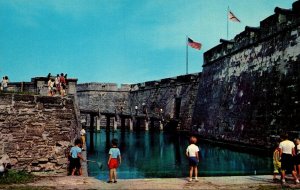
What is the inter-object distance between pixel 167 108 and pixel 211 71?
1210 cm

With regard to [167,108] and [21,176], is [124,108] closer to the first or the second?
[167,108]

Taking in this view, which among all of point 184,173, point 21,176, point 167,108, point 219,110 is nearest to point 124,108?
point 167,108

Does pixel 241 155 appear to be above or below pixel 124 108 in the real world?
below

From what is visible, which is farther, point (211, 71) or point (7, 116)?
point (211, 71)

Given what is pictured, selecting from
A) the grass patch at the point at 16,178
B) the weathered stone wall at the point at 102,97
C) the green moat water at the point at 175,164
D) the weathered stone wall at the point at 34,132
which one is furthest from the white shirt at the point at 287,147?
the weathered stone wall at the point at 102,97

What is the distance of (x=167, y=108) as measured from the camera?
39.5m

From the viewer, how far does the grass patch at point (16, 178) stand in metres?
8.41

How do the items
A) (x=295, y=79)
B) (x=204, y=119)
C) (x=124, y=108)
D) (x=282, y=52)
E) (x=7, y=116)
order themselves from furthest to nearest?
(x=124, y=108), (x=204, y=119), (x=282, y=52), (x=295, y=79), (x=7, y=116)

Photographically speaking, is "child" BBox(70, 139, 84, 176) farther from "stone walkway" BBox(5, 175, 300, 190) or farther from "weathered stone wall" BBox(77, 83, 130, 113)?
"weathered stone wall" BBox(77, 83, 130, 113)

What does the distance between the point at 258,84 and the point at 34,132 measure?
12205 mm

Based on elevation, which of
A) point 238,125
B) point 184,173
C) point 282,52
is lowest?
point 184,173

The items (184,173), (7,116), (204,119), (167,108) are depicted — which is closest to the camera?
(7,116)

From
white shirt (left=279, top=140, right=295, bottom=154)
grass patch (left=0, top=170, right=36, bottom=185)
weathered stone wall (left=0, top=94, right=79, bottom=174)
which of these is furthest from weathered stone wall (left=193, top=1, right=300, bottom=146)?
grass patch (left=0, top=170, right=36, bottom=185)

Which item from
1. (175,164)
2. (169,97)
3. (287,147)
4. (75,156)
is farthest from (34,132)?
(169,97)
